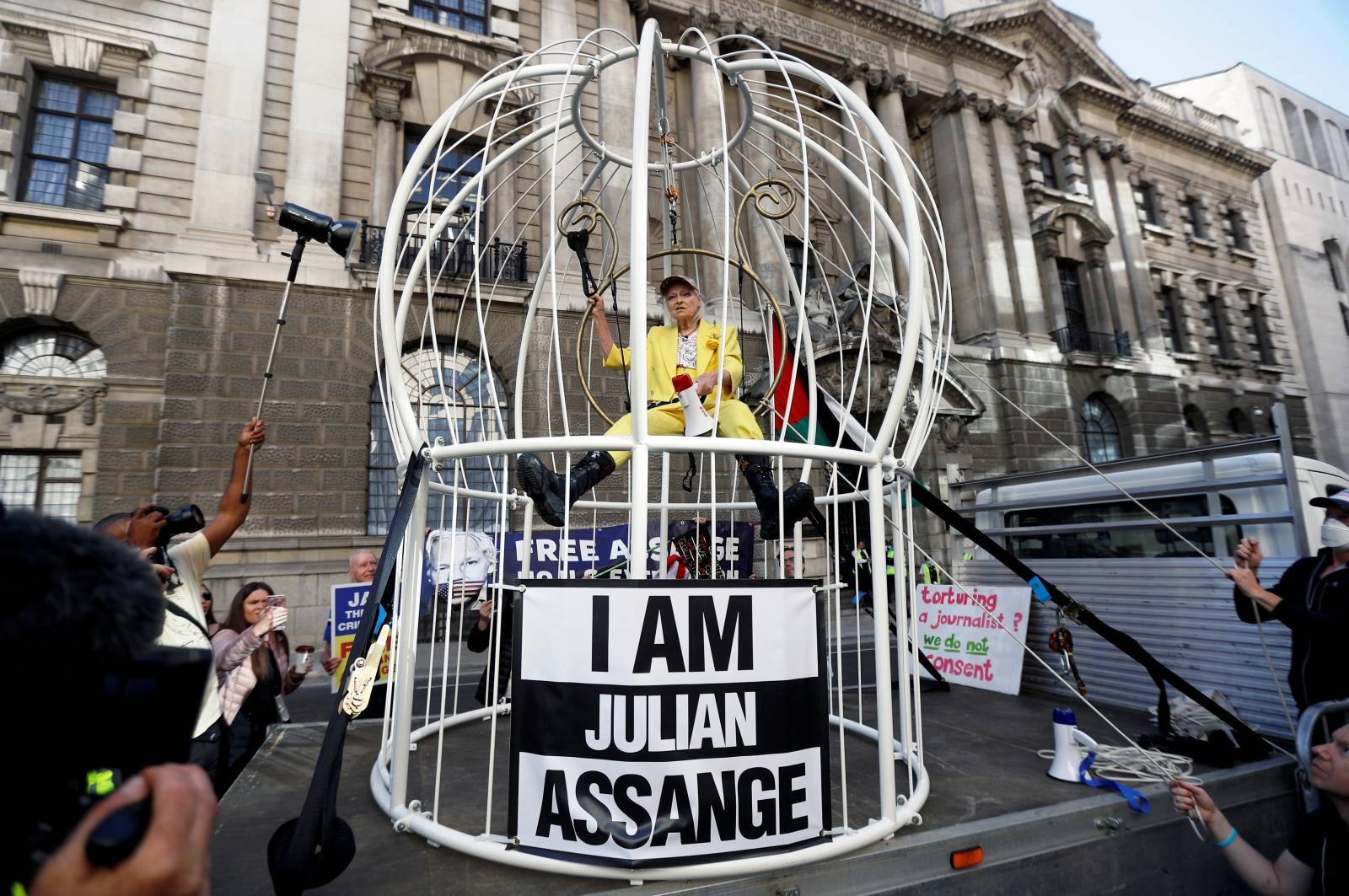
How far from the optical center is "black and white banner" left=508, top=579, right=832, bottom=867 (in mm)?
2102

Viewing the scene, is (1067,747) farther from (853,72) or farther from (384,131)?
(853,72)

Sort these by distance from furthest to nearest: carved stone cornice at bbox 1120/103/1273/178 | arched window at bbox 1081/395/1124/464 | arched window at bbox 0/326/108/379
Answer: carved stone cornice at bbox 1120/103/1273/178 → arched window at bbox 1081/395/1124/464 → arched window at bbox 0/326/108/379

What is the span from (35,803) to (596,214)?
11.2ft

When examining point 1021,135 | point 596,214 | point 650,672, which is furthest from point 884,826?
point 1021,135

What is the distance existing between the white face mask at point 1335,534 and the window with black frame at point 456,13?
50.4ft

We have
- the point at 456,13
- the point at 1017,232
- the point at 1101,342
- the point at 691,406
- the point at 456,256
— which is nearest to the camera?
the point at 691,406

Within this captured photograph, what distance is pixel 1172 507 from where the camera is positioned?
18.0 feet

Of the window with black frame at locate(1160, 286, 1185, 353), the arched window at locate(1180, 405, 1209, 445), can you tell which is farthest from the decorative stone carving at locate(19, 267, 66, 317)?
the window with black frame at locate(1160, 286, 1185, 353)

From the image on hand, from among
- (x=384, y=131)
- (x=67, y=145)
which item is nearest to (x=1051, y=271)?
(x=384, y=131)

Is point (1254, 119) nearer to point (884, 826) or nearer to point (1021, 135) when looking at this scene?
point (1021, 135)

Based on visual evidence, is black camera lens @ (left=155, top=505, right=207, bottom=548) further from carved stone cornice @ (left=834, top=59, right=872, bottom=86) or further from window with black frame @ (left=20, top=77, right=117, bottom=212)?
carved stone cornice @ (left=834, top=59, right=872, bottom=86)

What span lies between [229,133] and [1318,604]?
14707 millimetres

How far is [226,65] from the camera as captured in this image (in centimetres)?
1098

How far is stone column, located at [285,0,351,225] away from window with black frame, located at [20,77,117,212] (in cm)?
296
